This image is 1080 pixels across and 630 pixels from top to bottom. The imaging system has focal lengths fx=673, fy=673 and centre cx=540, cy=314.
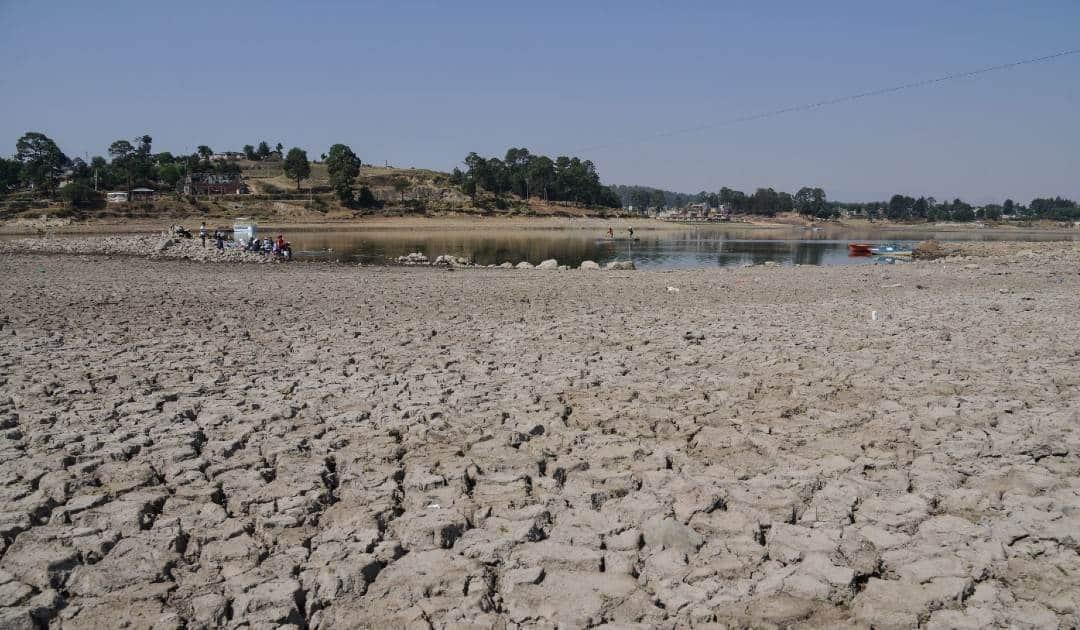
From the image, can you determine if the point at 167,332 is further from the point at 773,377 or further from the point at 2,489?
the point at 773,377

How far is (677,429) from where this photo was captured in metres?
5.96

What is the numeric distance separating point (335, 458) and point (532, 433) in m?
1.64

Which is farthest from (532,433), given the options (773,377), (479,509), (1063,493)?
(1063,493)

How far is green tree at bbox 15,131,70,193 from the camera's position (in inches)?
4196

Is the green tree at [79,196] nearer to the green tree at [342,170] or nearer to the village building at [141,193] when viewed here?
the village building at [141,193]

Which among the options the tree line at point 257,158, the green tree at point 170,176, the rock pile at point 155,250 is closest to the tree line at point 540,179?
the tree line at point 257,158

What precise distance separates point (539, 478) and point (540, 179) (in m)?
136

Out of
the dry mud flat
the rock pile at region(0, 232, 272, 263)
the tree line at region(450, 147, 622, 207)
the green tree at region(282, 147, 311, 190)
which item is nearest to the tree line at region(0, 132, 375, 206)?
the green tree at region(282, 147, 311, 190)

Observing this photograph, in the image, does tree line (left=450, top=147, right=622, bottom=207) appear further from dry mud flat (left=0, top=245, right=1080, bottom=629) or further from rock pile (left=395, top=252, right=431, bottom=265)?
dry mud flat (left=0, top=245, right=1080, bottom=629)

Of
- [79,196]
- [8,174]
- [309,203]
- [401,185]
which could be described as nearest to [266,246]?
[309,203]

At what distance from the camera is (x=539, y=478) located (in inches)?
194

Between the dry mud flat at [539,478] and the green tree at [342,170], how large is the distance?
100193 millimetres

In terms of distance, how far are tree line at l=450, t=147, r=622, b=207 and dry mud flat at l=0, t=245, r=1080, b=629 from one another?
4786 inches

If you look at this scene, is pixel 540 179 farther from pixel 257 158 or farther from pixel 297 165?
pixel 257 158
